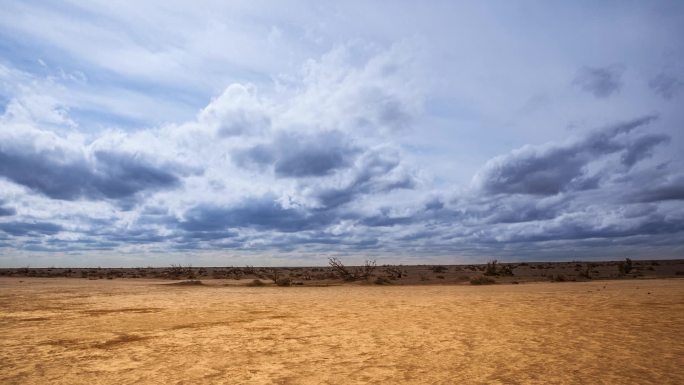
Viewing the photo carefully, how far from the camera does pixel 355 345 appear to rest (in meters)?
7.36

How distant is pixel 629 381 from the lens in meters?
5.02

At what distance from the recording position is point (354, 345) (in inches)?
290

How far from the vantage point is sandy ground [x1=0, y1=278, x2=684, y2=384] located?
5.48 meters

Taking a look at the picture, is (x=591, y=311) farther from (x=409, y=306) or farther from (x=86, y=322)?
(x=86, y=322)

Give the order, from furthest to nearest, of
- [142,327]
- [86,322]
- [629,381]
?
[86,322], [142,327], [629,381]

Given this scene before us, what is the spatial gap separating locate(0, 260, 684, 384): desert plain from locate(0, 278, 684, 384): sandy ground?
22 millimetres

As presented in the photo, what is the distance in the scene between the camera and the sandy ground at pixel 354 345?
5.48 metres

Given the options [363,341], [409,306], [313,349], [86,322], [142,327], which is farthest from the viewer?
[409,306]

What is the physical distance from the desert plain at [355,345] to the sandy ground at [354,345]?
Result: 22 millimetres

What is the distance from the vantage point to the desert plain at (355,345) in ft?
18.0

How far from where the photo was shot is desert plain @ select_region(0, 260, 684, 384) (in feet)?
18.0

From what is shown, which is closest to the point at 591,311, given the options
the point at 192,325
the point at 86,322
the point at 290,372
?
the point at 290,372

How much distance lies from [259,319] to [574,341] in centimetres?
726

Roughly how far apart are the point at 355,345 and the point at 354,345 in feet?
0.06
